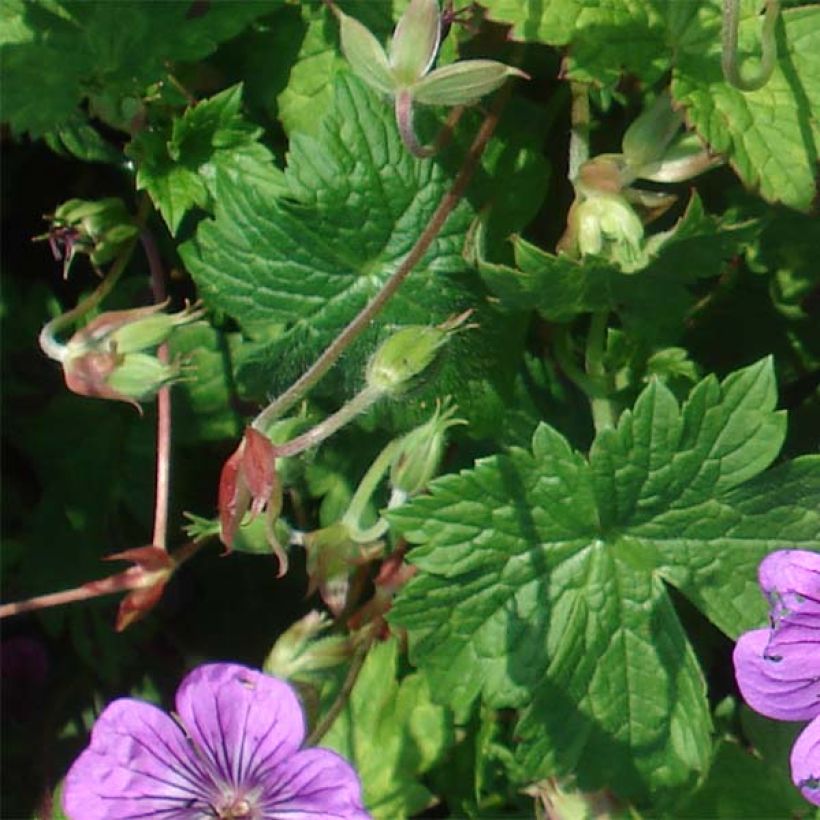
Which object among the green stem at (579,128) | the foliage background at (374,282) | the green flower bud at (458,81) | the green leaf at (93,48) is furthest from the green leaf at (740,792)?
the green leaf at (93,48)

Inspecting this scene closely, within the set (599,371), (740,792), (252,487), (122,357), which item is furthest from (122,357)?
(740,792)

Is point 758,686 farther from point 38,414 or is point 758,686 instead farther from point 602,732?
point 38,414

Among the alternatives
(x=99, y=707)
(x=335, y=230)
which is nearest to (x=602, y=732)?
(x=335, y=230)

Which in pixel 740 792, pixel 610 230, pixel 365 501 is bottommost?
pixel 740 792

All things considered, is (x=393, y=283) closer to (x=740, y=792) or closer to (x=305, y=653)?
(x=305, y=653)

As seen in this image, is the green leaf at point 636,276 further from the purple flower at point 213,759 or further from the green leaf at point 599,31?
the purple flower at point 213,759
